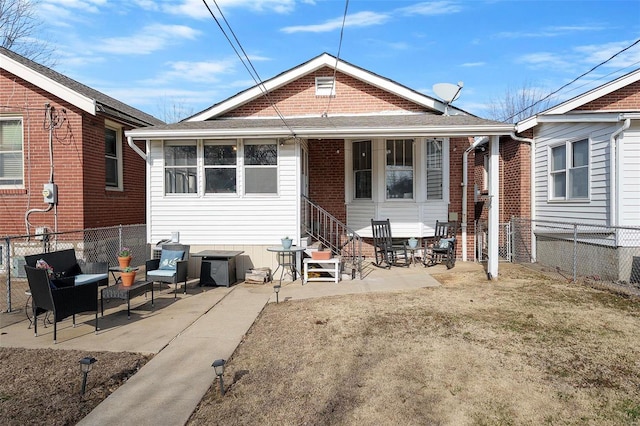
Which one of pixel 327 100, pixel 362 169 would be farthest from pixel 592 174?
pixel 327 100

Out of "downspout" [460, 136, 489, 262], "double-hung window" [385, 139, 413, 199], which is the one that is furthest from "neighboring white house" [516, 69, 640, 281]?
"double-hung window" [385, 139, 413, 199]

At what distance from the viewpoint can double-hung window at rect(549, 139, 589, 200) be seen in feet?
33.3

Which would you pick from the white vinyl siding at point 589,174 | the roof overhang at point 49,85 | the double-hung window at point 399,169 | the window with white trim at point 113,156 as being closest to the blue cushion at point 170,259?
the roof overhang at point 49,85

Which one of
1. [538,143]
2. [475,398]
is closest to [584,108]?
[538,143]

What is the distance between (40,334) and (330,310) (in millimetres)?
4166

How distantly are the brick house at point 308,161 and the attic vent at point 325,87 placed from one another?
0.03 metres

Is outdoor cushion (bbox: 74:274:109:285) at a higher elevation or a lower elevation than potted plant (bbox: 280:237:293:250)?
lower

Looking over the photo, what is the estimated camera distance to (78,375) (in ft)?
13.8

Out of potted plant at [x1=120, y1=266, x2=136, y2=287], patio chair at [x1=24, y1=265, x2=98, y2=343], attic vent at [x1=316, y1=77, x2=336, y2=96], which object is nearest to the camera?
patio chair at [x1=24, y1=265, x2=98, y2=343]

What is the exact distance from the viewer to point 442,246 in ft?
34.7

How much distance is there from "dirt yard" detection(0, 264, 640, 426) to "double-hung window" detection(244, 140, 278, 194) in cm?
359

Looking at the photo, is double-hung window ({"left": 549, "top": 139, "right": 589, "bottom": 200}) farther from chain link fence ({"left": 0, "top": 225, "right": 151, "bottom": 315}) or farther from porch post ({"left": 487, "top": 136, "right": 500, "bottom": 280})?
chain link fence ({"left": 0, "top": 225, "right": 151, "bottom": 315})

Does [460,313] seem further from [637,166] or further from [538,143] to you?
[538,143]

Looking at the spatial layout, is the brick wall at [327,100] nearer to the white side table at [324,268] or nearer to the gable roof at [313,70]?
the gable roof at [313,70]
